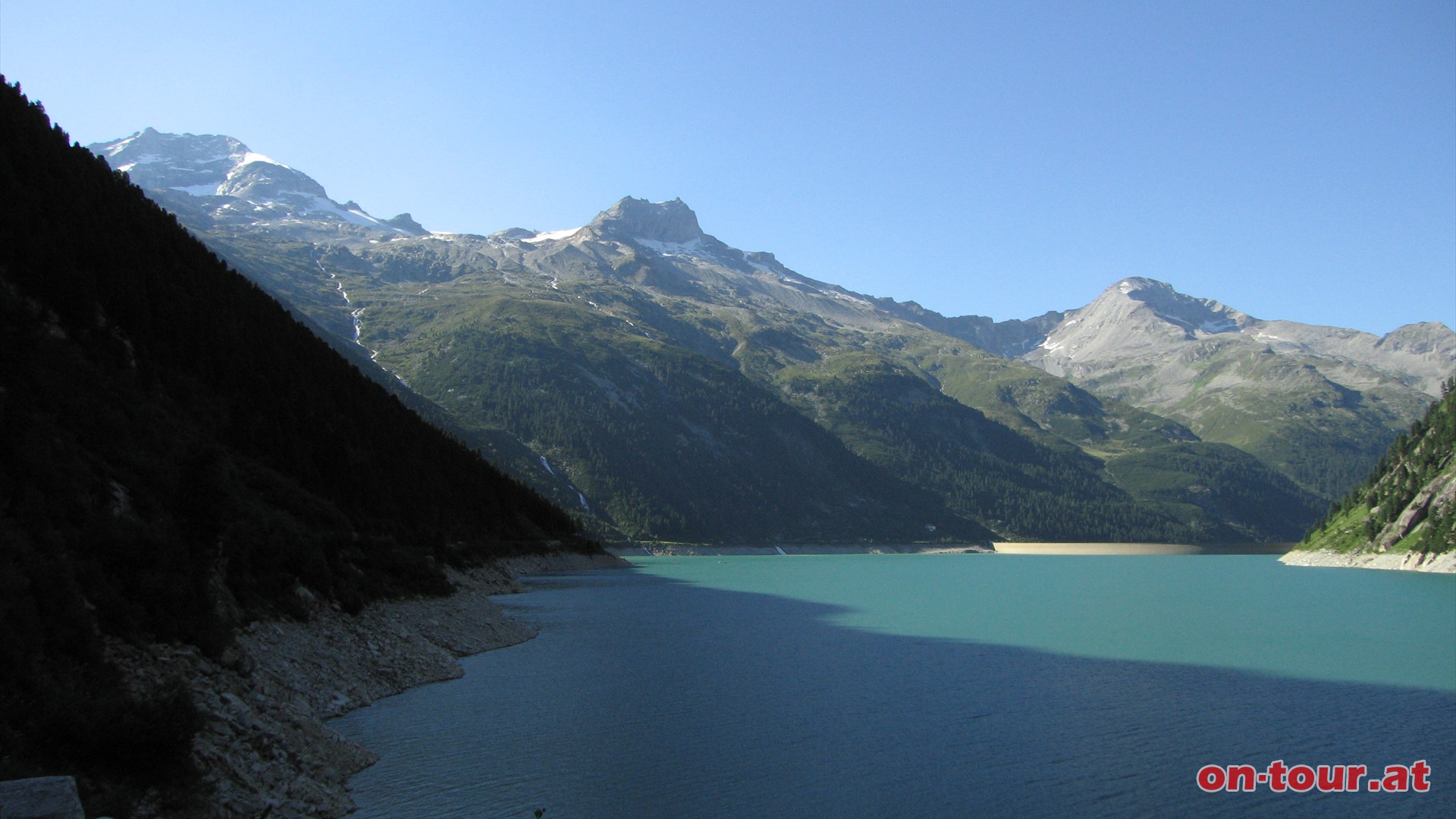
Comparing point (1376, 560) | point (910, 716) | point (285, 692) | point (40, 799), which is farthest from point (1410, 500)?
point (40, 799)

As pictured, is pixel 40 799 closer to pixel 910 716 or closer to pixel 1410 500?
pixel 910 716

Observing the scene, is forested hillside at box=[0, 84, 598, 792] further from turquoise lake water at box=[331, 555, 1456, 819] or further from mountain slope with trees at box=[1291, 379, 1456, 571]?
mountain slope with trees at box=[1291, 379, 1456, 571]

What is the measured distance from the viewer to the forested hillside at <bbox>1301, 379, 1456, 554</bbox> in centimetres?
12056

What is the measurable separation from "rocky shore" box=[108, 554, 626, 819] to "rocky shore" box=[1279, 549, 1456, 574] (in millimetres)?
123278

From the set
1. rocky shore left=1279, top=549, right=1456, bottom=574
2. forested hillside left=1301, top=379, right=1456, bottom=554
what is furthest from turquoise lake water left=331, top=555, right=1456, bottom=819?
forested hillside left=1301, top=379, right=1456, bottom=554

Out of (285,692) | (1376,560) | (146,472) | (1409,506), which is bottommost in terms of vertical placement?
(1376,560)

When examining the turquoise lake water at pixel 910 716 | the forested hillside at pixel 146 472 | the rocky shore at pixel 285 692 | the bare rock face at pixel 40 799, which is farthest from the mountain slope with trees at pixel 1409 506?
the bare rock face at pixel 40 799

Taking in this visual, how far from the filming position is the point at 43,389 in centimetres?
3067

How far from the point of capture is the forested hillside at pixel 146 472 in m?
17.8

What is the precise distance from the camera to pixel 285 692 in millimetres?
27359

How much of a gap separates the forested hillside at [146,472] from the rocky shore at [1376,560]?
114505mm

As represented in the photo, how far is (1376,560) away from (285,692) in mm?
152589

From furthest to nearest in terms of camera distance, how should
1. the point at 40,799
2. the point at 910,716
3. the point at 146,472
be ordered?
the point at 910,716, the point at 146,472, the point at 40,799

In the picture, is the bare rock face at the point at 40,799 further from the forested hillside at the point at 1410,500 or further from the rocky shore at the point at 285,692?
the forested hillside at the point at 1410,500
